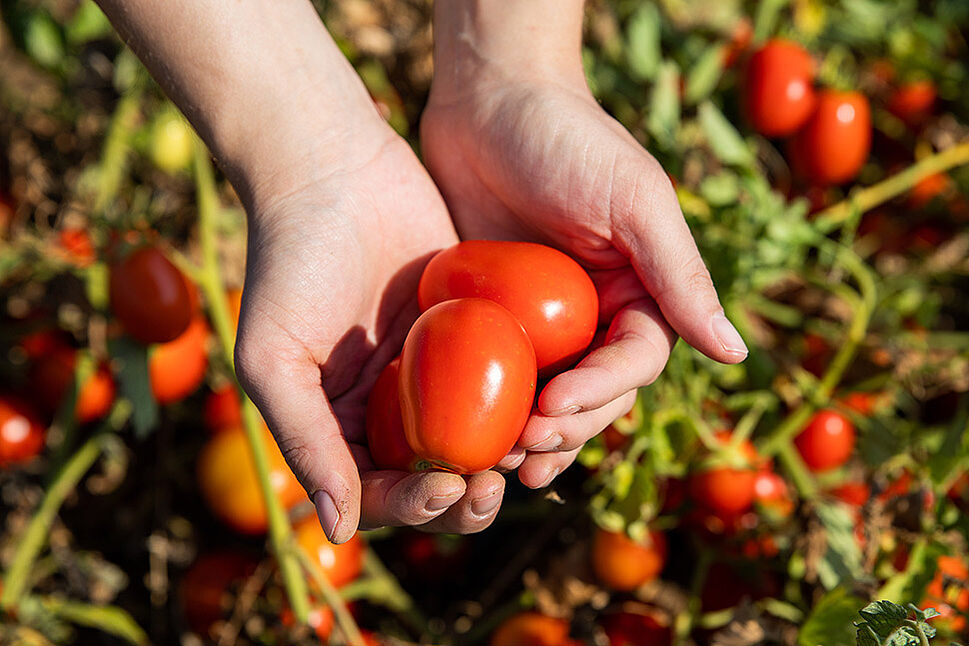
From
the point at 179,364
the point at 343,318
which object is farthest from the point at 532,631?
the point at 179,364

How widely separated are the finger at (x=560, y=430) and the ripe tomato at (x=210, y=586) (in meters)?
1.04

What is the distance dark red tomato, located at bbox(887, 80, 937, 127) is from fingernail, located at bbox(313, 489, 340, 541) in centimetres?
219

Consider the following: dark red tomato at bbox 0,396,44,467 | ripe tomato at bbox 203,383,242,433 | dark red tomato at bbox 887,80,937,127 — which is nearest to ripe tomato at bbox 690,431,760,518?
ripe tomato at bbox 203,383,242,433

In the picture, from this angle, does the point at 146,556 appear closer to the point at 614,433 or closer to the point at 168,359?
the point at 168,359

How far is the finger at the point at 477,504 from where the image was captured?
1211mm

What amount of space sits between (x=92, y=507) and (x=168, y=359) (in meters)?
0.61

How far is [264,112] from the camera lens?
1.52 metres

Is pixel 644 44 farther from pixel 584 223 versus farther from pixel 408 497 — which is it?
pixel 408 497

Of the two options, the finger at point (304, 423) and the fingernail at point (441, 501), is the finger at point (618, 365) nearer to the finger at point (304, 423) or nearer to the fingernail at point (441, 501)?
the fingernail at point (441, 501)

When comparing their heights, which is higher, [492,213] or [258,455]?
[492,213]

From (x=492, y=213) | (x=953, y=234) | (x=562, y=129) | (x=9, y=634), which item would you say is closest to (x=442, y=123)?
(x=492, y=213)

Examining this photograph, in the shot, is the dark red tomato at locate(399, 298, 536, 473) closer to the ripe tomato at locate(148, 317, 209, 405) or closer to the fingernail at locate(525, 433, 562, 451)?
the fingernail at locate(525, 433, 562, 451)

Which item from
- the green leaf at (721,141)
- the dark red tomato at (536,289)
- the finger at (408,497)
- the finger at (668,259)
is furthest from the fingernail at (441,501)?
the green leaf at (721,141)

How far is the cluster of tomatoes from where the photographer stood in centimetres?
118
